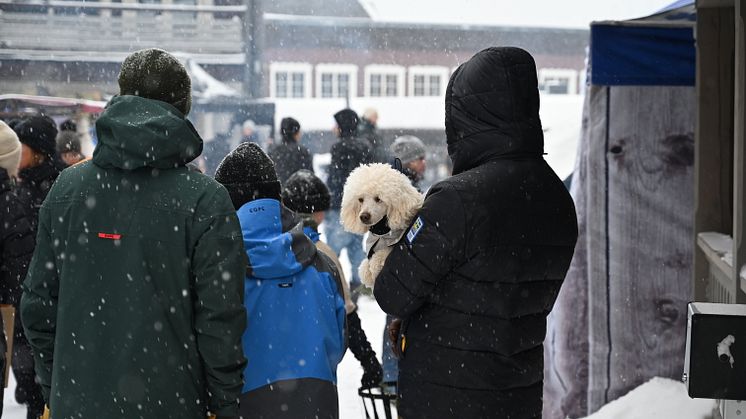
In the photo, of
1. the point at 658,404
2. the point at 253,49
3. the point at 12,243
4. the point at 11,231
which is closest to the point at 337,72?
the point at 253,49

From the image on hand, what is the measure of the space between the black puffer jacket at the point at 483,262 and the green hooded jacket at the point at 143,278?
1.67ft

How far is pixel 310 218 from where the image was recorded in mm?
3846

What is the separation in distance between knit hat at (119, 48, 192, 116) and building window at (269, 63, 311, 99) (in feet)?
87.8

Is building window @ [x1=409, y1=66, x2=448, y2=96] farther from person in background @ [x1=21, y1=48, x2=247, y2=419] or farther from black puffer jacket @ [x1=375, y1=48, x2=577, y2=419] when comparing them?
person in background @ [x1=21, y1=48, x2=247, y2=419]

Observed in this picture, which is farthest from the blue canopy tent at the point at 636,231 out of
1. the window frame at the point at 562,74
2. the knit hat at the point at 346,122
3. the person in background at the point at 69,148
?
the window frame at the point at 562,74

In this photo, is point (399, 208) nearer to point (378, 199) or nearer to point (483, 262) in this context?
point (378, 199)

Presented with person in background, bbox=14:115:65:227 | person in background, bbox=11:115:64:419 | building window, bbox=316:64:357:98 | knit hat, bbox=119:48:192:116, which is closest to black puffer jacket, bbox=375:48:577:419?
knit hat, bbox=119:48:192:116

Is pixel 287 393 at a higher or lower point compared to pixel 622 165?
lower

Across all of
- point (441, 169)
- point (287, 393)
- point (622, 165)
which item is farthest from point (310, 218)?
point (441, 169)

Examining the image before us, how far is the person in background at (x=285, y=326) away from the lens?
111 inches

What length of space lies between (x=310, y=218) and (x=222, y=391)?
4.77 ft

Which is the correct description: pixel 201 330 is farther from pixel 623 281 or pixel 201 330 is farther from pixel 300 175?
pixel 623 281

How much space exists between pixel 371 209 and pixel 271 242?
37 centimetres

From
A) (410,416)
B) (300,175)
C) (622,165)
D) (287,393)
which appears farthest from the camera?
(622,165)
